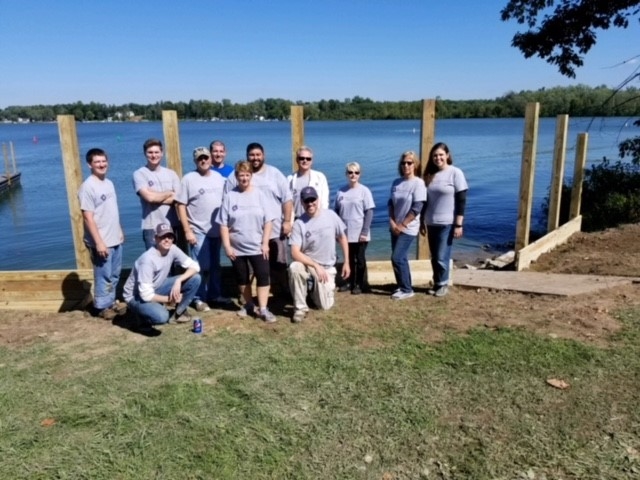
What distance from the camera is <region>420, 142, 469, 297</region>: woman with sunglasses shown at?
542 centimetres

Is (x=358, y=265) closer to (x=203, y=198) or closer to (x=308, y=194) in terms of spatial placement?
(x=308, y=194)

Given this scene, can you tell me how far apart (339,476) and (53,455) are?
5.59ft

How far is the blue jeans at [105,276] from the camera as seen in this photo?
17.3ft

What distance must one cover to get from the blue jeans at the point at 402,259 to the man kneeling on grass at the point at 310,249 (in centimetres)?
68

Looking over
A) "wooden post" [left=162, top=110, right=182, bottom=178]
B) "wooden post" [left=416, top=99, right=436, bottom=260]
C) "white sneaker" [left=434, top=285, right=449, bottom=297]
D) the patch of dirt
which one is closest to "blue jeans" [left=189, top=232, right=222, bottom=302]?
the patch of dirt

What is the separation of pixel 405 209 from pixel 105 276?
322cm

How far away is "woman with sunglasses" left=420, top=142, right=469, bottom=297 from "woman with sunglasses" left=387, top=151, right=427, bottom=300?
0.45 feet

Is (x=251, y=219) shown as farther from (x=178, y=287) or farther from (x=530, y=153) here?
(x=530, y=153)

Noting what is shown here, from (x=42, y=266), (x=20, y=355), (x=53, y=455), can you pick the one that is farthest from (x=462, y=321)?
(x=42, y=266)

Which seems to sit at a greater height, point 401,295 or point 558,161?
point 558,161

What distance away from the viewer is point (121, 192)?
73.4ft

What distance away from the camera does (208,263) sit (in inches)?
215

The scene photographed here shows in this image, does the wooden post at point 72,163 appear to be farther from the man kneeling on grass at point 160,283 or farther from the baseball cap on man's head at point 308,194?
the baseball cap on man's head at point 308,194

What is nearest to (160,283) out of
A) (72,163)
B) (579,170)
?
(72,163)
